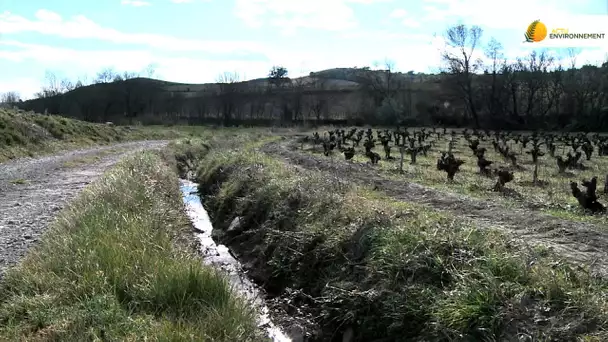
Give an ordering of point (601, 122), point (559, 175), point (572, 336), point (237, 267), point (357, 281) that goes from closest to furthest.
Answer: point (572, 336) < point (357, 281) < point (237, 267) < point (559, 175) < point (601, 122)

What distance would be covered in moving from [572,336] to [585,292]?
744 millimetres

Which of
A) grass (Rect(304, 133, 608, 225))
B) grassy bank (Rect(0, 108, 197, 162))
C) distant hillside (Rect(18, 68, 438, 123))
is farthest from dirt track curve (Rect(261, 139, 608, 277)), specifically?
distant hillside (Rect(18, 68, 438, 123))

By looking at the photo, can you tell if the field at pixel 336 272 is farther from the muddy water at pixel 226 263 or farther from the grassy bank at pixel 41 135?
the grassy bank at pixel 41 135

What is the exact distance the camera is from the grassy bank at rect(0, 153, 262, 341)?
18.0 feet

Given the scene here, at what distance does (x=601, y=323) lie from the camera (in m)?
4.95

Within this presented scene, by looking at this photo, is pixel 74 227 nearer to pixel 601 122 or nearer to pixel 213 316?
pixel 213 316

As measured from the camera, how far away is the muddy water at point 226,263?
781cm

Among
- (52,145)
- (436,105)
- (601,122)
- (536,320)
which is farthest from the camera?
(436,105)

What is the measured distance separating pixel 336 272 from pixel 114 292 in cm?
359

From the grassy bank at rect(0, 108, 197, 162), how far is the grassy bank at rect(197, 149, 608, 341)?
15.0 meters

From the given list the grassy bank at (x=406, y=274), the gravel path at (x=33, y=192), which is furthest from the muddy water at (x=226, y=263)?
the gravel path at (x=33, y=192)

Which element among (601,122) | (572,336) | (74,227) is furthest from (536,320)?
(601,122)

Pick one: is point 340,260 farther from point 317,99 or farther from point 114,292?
point 317,99

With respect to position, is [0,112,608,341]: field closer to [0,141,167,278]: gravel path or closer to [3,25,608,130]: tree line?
[0,141,167,278]: gravel path
